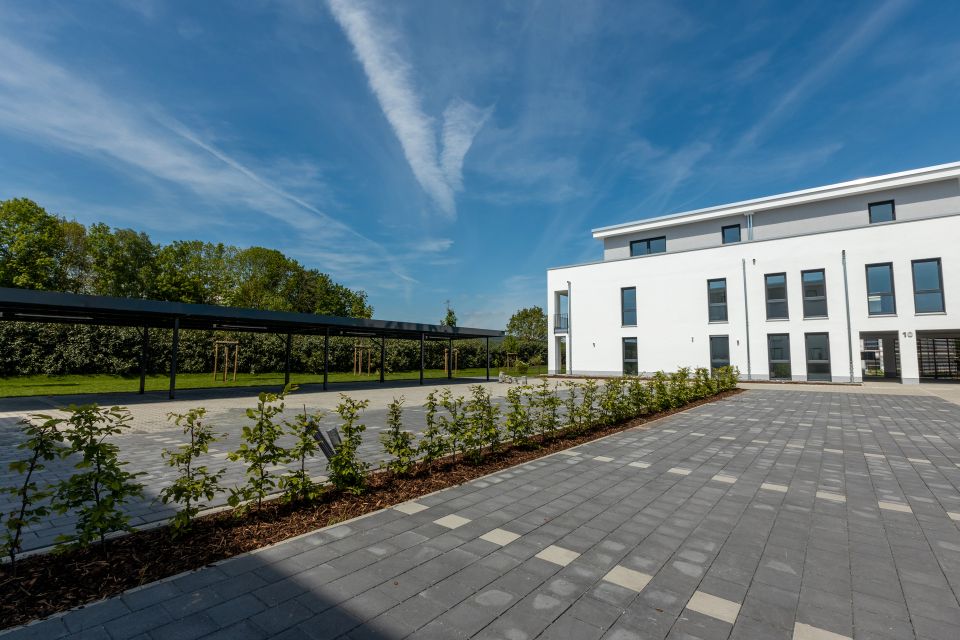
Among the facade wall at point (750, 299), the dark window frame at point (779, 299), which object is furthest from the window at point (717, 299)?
the dark window frame at point (779, 299)

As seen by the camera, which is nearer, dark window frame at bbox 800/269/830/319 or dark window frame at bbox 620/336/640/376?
dark window frame at bbox 800/269/830/319

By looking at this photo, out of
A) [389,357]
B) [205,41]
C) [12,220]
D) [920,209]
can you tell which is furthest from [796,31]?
[12,220]

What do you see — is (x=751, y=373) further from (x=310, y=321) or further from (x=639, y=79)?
(x=310, y=321)

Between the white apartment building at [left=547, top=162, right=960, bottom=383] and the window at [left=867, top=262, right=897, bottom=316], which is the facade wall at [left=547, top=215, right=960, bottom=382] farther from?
the window at [left=867, top=262, right=897, bottom=316]

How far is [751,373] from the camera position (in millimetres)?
21453

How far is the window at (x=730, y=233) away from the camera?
2491 cm

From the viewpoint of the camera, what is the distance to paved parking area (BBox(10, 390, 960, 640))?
2.25 metres

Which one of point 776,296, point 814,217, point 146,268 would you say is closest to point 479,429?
point 776,296

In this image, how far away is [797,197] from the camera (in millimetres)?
22766

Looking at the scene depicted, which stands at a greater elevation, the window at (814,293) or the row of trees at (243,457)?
the window at (814,293)

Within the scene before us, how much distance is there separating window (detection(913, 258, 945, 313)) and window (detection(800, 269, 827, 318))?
3.08 metres

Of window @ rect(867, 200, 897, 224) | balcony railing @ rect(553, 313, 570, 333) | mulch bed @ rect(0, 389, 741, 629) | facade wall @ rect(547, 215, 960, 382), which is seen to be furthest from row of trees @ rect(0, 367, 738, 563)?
window @ rect(867, 200, 897, 224)

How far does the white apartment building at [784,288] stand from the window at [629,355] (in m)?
0.06

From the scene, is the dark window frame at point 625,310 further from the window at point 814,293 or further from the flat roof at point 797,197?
the window at point 814,293
